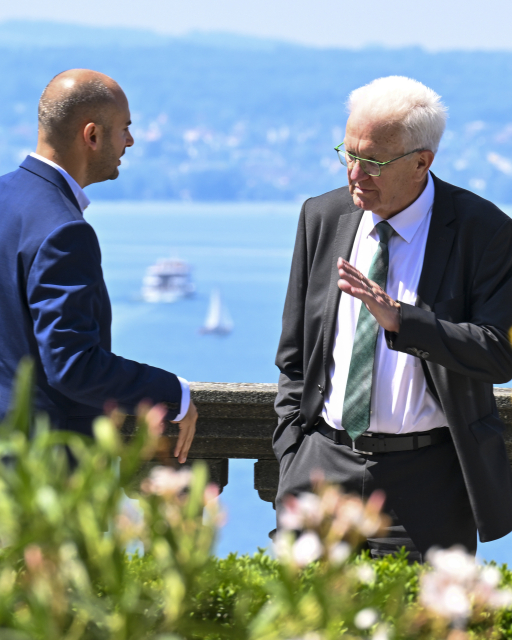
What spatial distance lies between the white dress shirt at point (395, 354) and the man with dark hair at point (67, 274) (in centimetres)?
52

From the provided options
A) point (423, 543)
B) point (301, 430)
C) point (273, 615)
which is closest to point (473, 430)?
point (423, 543)

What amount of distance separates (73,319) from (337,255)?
100cm

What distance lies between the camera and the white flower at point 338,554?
112 cm

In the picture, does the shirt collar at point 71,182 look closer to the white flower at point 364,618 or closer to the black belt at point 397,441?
Result: the black belt at point 397,441

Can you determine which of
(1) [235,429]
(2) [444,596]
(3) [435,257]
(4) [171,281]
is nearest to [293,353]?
(3) [435,257]

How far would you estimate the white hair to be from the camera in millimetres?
2639

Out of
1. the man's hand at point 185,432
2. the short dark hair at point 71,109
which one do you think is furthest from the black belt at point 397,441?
the short dark hair at point 71,109

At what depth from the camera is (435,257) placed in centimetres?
266

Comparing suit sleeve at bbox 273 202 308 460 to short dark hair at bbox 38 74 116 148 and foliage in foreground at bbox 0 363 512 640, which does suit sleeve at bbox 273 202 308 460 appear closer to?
short dark hair at bbox 38 74 116 148

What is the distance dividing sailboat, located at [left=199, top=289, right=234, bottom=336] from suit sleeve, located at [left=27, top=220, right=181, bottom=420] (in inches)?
5886

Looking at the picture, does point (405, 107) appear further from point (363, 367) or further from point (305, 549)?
point (305, 549)

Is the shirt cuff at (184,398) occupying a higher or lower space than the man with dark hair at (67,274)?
lower

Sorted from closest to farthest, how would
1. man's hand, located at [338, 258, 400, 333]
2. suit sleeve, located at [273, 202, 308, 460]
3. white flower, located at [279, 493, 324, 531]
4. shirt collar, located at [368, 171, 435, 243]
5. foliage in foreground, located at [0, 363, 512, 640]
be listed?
1. foliage in foreground, located at [0, 363, 512, 640]
2. white flower, located at [279, 493, 324, 531]
3. man's hand, located at [338, 258, 400, 333]
4. shirt collar, located at [368, 171, 435, 243]
5. suit sleeve, located at [273, 202, 308, 460]

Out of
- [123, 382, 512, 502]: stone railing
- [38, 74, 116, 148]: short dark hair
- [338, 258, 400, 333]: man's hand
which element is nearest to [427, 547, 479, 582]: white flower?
[338, 258, 400, 333]: man's hand
